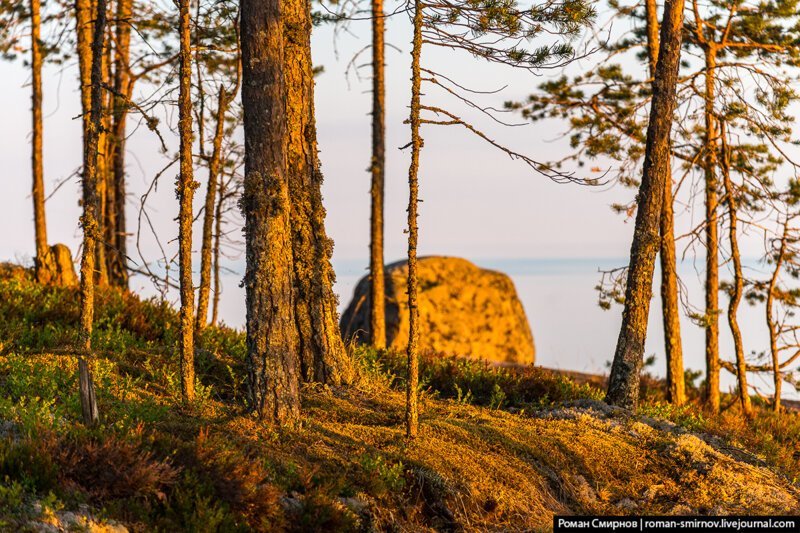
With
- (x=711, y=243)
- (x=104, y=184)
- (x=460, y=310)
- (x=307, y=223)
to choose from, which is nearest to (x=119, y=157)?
(x=104, y=184)

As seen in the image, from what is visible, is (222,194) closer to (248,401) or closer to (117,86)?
(117,86)

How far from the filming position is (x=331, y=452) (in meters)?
8.52

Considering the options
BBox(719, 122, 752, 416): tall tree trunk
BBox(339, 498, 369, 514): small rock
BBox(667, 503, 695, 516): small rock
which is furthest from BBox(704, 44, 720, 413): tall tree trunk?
BBox(339, 498, 369, 514): small rock

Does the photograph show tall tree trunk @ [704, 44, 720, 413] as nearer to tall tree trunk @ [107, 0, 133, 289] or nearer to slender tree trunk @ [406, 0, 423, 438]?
slender tree trunk @ [406, 0, 423, 438]

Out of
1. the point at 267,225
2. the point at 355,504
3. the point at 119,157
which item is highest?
the point at 119,157

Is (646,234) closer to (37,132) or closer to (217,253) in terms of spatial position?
(217,253)

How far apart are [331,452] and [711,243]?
37.9 ft

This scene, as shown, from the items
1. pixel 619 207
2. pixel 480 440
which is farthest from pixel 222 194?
pixel 480 440

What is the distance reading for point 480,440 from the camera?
381 inches

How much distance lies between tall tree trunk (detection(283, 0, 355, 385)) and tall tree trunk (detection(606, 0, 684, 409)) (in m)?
4.75

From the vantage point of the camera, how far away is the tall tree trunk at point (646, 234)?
12992mm

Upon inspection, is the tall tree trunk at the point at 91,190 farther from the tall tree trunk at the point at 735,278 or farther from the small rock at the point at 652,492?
the tall tree trunk at the point at 735,278

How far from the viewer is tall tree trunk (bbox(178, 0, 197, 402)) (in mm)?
9531

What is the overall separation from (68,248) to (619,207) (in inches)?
507
